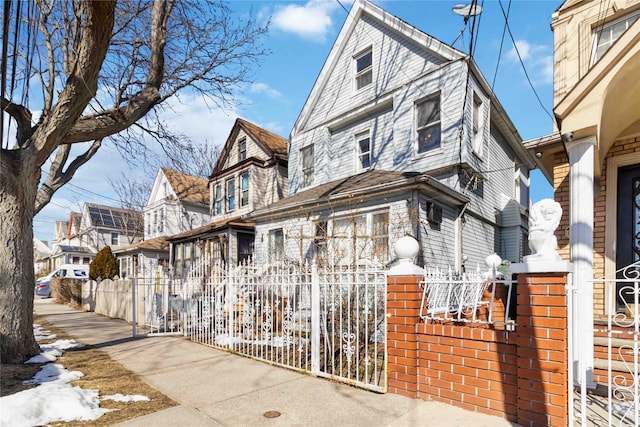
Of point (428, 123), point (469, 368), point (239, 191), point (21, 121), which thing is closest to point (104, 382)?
point (469, 368)

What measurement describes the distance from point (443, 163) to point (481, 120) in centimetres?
197

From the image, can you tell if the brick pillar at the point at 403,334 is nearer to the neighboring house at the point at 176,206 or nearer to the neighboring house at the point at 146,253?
the neighboring house at the point at 146,253

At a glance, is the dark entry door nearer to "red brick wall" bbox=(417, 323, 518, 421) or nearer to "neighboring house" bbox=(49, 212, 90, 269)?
"red brick wall" bbox=(417, 323, 518, 421)

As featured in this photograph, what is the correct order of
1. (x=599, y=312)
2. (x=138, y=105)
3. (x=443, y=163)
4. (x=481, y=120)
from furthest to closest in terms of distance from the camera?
(x=481, y=120), (x=443, y=163), (x=138, y=105), (x=599, y=312)

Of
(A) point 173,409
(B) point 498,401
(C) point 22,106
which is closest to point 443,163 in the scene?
(B) point 498,401

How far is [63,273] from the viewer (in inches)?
977

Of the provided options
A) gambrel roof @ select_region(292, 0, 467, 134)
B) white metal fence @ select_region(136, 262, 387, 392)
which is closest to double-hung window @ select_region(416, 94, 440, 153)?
gambrel roof @ select_region(292, 0, 467, 134)

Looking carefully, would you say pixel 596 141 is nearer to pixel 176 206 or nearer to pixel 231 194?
pixel 231 194

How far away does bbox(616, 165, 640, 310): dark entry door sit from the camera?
17.5 ft

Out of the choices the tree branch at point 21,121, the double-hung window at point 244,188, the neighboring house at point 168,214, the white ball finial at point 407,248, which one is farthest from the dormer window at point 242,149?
the white ball finial at point 407,248

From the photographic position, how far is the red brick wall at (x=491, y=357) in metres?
3.03

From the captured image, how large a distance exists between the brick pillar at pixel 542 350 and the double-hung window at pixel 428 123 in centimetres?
719

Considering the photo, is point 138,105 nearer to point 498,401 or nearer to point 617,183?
point 498,401

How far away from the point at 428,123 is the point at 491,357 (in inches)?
307
